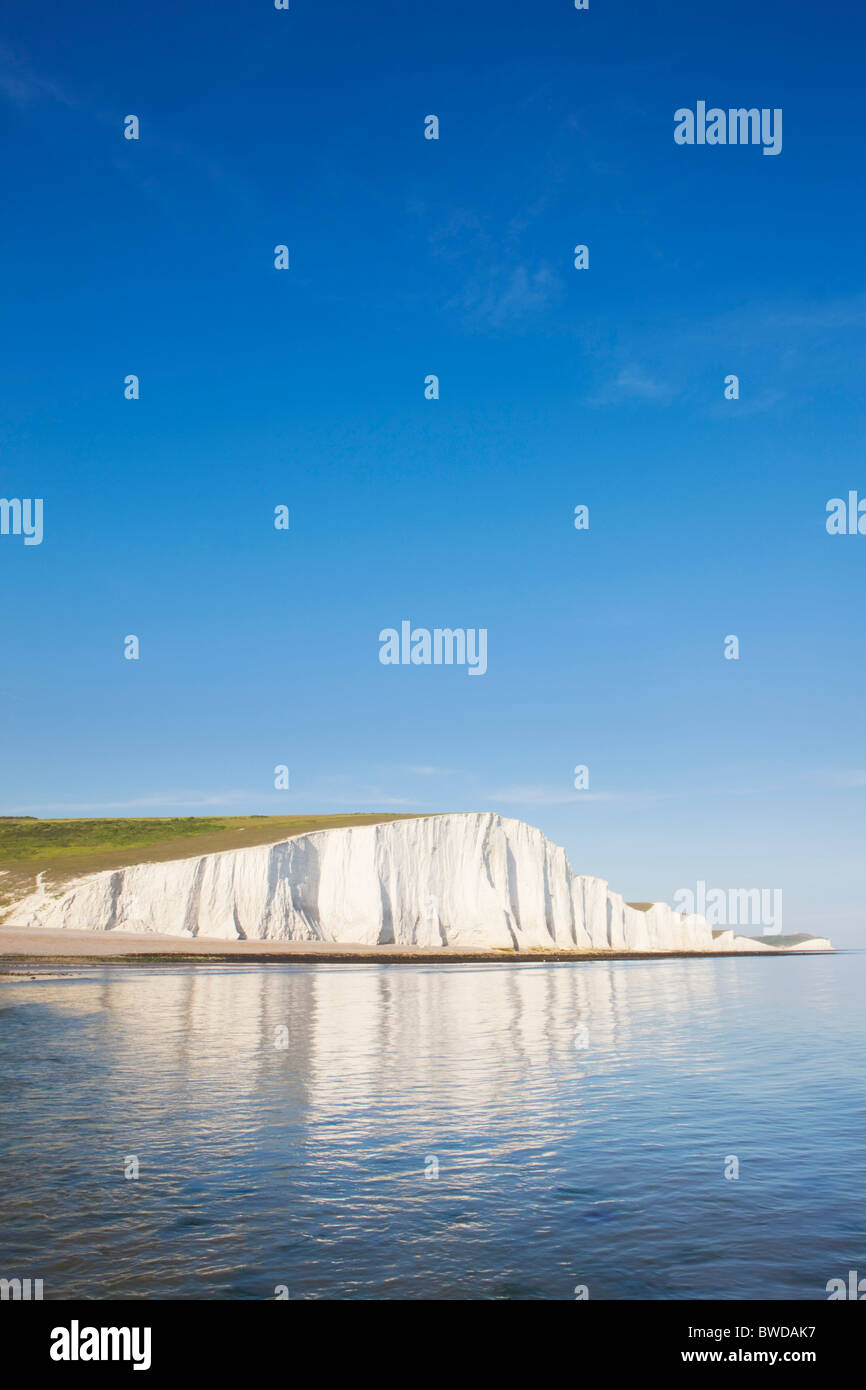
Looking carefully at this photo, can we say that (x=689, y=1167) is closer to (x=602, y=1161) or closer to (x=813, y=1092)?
(x=602, y=1161)

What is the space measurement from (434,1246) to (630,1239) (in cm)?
212

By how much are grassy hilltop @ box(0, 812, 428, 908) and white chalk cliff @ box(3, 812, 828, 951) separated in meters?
Result: 3.20

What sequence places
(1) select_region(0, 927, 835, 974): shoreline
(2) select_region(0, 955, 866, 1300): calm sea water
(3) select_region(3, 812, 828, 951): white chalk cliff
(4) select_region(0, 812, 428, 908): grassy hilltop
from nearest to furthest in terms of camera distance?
(2) select_region(0, 955, 866, 1300): calm sea water
(1) select_region(0, 927, 835, 974): shoreline
(3) select_region(3, 812, 828, 951): white chalk cliff
(4) select_region(0, 812, 428, 908): grassy hilltop

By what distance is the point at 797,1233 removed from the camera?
31.9 ft

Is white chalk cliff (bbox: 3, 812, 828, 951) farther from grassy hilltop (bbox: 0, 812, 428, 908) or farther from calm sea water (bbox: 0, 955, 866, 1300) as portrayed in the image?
calm sea water (bbox: 0, 955, 866, 1300)

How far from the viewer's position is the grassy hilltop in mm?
80812

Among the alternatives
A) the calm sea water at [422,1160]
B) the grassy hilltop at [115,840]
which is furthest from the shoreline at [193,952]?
the calm sea water at [422,1160]

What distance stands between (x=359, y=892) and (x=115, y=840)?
36.8 metres

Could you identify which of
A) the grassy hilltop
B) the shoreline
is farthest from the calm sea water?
the grassy hilltop

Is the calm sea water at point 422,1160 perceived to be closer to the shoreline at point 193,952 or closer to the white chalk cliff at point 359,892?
the shoreline at point 193,952
